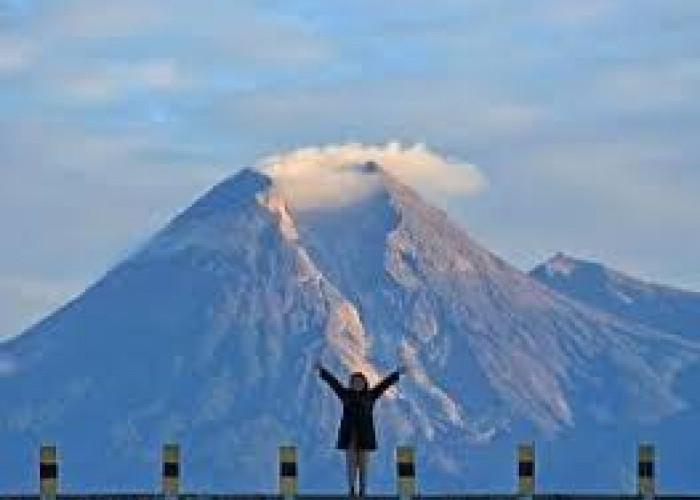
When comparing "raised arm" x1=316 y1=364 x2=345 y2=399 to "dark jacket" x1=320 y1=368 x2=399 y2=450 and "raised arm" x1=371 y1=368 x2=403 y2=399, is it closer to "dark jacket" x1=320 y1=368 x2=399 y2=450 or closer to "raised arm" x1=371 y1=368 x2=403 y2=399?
"dark jacket" x1=320 y1=368 x2=399 y2=450

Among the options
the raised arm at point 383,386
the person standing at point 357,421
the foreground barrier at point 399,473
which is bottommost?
the foreground barrier at point 399,473

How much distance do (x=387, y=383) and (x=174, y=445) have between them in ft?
16.9

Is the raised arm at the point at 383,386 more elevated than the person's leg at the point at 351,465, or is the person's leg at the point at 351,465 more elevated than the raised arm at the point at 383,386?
the raised arm at the point at 383,386

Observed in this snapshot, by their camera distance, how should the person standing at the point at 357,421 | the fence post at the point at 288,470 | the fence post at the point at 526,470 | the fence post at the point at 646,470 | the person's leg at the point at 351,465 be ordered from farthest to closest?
1. the person's leg at the point at 351,465
2. the person standing at the point at 357,421
3. the fence post at the point at 288,470
4. the fence post at the point at 526,470
5. the fence post at the point at 646,470

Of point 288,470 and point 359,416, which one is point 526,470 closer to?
point 288,470

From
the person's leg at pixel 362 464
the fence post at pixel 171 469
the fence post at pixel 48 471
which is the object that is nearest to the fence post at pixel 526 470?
the person's leg at pixel 362 464

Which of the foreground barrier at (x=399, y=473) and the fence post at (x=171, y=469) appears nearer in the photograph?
the foreground barrier at (x=399, y=473)

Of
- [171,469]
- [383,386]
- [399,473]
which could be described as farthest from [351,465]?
[171,469]

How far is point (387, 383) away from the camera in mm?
59219

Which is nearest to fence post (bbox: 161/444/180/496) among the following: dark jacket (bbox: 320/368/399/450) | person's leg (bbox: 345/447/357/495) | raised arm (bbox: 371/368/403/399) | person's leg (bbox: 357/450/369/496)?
dark jacket (bbox: 320/368/399/450)

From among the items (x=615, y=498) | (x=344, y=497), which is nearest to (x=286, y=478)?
(x=344, y=497)

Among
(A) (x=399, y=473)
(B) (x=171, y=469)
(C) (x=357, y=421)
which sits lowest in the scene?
(A) (x=399, y=473)

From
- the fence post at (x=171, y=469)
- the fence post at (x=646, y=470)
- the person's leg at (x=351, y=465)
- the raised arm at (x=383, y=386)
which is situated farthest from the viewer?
the person's leg at (x=351, y=465)

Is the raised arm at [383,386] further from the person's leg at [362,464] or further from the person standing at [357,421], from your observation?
the person's leg at [362,464]
